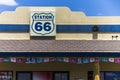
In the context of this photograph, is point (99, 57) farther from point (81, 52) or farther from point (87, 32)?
point (87, 32)

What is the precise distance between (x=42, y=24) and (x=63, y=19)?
58.3 inches

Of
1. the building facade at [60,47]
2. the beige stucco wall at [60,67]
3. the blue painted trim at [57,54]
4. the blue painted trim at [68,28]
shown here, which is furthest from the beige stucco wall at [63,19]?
the blue painted trim at [57,54]

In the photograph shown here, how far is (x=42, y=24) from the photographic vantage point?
30891 millimetres

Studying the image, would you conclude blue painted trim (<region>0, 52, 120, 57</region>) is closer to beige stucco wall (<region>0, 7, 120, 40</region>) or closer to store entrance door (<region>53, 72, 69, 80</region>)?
store entrance door (<region>53, 72, 69, 80</region>)

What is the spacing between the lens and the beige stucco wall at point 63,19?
101ft

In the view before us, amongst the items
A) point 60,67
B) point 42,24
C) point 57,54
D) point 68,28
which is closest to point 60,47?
point 57,54

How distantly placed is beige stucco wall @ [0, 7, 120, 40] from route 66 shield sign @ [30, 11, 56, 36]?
0.36 m

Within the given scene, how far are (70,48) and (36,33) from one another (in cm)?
352

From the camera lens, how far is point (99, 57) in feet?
90.1

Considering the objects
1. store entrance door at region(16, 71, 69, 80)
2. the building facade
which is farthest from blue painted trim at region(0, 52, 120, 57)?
store entrance door at region(16, 71, 69, 80)

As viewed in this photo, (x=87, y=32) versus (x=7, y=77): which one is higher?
(x=87, y=32)

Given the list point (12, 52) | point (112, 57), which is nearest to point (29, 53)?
point (12, 52)

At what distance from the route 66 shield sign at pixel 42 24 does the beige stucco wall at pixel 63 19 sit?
36cm

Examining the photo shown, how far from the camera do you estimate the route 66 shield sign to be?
30.8 meters
